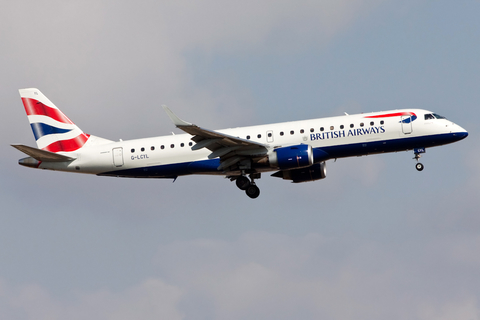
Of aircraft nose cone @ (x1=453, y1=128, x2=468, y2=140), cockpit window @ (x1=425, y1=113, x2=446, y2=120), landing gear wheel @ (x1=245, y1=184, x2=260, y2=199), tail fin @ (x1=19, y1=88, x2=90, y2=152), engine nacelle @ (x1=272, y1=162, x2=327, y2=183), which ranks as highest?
tail fin @ (x1=19, y1=88, x2=90, y2=152)

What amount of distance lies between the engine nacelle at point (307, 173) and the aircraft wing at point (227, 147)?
5.26 meters

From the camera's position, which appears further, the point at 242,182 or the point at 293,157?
the point at 242,182

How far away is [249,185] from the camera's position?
48.0m

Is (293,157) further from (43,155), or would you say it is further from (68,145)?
(43,155)

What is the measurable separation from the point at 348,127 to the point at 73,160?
2005cm

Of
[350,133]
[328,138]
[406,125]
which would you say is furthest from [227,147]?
[406,125]

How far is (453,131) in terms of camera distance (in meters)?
45.4

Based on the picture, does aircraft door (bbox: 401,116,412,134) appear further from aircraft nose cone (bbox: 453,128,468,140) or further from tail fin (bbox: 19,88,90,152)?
tail fin (bbox: 19,88,90,152)

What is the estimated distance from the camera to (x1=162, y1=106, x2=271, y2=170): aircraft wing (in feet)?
141

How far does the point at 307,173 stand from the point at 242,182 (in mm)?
5289

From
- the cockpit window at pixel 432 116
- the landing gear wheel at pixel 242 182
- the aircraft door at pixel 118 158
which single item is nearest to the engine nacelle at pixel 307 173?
the landing gear wheel at pixel 242 182

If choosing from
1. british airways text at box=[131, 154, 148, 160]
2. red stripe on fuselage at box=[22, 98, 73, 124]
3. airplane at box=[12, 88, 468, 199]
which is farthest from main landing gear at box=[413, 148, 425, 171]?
red stripe on fuselage at box=[22, 98, 73, 124]

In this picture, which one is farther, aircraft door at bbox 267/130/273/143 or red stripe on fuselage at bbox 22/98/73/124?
red stripe on fuselage at bbox 22/98/73/124

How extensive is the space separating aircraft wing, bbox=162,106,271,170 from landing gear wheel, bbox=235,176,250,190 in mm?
1574
